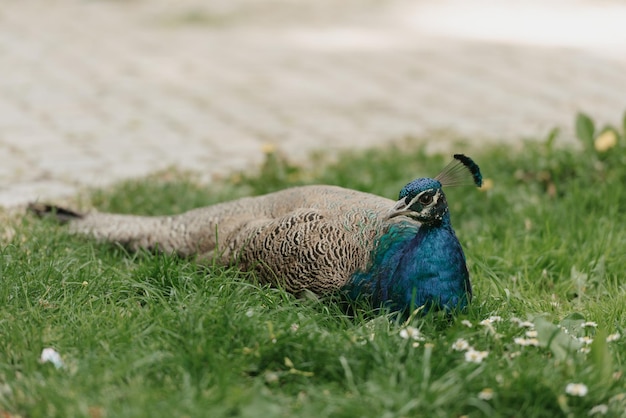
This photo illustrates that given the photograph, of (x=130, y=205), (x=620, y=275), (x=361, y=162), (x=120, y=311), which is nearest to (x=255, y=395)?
(x=120, y=311)

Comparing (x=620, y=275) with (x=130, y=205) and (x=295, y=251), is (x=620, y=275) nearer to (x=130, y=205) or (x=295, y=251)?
(x=295, y=251)

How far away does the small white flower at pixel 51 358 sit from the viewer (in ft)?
9.78

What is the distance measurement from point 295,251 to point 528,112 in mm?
4380

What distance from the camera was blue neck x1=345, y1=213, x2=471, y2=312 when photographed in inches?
133

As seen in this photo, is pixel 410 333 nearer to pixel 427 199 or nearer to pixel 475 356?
pixel 475 356

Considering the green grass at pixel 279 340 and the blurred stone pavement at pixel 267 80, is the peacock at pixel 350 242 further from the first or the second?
the blurred stone pavement at pixel 267 80

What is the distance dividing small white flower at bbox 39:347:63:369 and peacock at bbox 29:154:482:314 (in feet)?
3.13

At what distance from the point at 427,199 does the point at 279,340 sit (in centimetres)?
79

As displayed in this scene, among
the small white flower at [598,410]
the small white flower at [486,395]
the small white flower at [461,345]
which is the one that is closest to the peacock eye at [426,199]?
the small white flower at [461,345]

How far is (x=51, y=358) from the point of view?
300 cm

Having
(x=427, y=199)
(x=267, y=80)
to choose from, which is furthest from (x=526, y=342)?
(x=267, y=80)

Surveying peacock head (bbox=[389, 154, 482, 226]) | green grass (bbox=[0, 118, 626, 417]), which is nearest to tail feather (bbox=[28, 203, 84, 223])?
green grass (bbox=[0, 118, 626, 417])

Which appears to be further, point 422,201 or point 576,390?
point 422,201

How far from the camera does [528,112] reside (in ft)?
24.7
